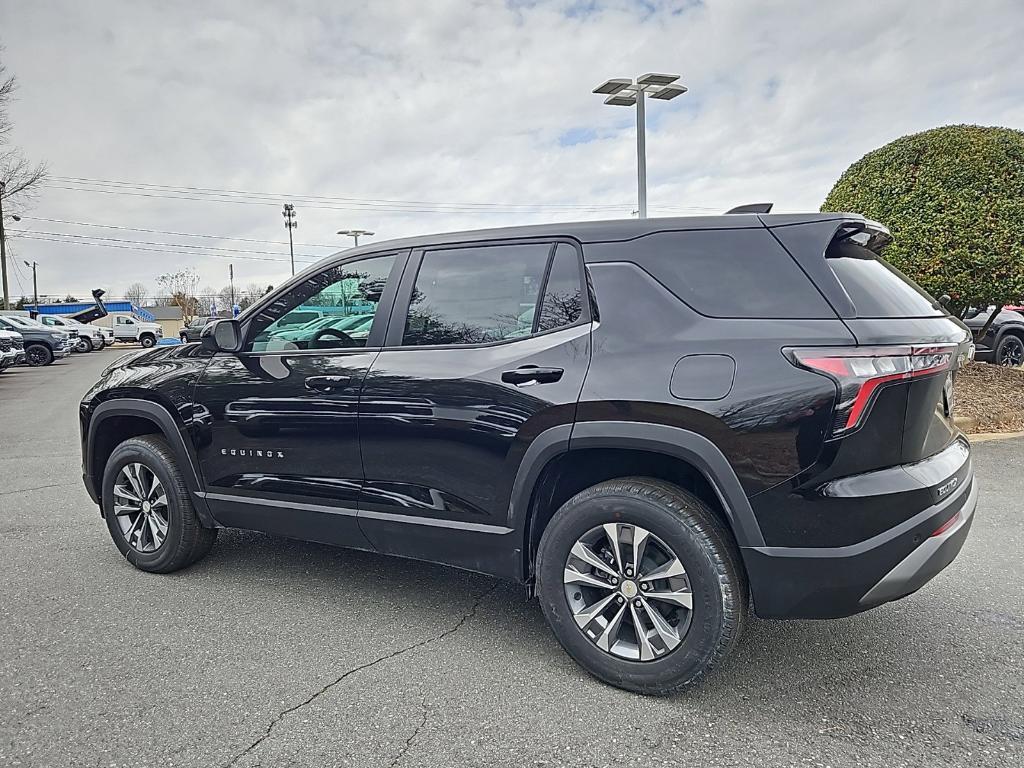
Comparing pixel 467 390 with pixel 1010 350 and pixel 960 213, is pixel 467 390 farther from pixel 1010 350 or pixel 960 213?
pixel 1010 350

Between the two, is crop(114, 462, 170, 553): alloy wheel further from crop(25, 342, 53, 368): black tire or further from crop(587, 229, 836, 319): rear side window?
crop(25, 342, 53, 368): black tire

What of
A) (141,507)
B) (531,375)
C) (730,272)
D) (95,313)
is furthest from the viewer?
(95,313)

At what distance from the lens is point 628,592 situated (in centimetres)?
281

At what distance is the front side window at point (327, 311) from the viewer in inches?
141

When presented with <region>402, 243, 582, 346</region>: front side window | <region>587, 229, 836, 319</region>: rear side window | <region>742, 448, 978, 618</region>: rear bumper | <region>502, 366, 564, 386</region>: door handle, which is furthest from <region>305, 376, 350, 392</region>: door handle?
<region>742, 448, 978, 618</region>: rear bumper

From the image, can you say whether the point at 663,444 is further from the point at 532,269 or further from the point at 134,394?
the point at 134,394

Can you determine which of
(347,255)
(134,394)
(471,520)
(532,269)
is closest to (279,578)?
(134,394)

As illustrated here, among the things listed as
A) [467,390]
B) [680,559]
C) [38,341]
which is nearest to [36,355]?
[38,341]

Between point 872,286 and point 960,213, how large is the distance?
665 centimetres

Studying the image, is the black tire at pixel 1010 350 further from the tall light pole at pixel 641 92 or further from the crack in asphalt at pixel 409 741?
the crack in asphalt at pixel 409 741

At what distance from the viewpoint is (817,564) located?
2539 millimetres

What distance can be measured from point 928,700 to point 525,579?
1.57 meters

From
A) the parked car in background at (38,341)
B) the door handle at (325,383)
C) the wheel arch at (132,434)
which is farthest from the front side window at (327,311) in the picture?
the parked car in background at (38,341)

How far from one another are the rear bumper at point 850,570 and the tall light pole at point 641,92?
11168 mm
